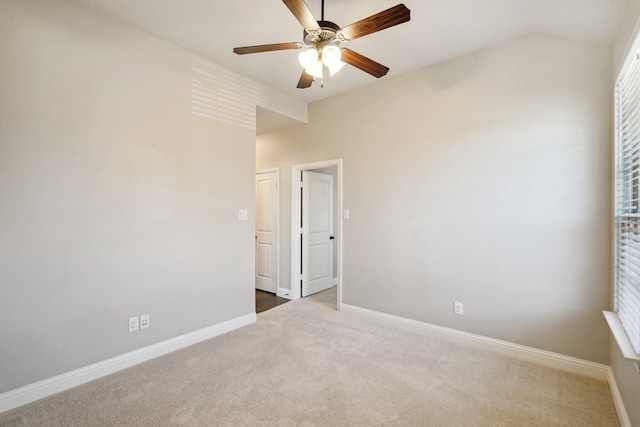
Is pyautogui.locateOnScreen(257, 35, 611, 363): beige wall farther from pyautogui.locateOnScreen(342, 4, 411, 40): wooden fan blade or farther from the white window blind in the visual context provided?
pyautogui.locateOnScreen(342, 4, 411, 40): wooden fan blade

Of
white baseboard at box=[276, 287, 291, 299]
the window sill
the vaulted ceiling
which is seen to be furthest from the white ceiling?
white baseboard at box=[276, 287, 291, 299]

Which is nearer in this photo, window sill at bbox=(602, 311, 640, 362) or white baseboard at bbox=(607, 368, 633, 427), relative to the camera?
window sill at bbox=(602, 311, 640, 362)

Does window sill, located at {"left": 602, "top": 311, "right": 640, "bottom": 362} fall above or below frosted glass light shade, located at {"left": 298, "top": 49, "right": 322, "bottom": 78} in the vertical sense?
below

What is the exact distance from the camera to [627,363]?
173 cm

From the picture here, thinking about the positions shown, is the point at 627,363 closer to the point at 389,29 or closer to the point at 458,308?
the point at 458,308

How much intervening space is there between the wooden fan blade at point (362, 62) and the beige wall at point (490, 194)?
1189 mm

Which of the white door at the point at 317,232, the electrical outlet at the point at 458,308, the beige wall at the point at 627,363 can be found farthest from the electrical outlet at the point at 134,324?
the beige wall at the point at 627,363

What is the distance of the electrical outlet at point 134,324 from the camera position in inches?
96.5

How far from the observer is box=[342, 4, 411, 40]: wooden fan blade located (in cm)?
150

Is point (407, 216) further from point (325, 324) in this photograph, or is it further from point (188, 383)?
point (188, 383)

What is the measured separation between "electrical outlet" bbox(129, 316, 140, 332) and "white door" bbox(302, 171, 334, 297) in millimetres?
2368

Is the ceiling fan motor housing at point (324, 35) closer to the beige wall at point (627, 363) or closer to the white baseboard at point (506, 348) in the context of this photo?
the beige wall at point (627, 363)

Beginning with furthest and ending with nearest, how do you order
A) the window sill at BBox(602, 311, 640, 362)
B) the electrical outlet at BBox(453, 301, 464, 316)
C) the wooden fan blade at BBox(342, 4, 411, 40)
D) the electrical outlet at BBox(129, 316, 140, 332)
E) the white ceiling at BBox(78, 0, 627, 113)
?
the electrical outlet at BBox(453, 301, 464, 316)
the electrical outlet at BBox(129, 316, 140, 332)
the white ceiling at BBox(78, 0, 627, 113)
the wooden fan blade at BBox(342, 4, 411, 40)
the window sill at BBox(602, 311, 640, 362)

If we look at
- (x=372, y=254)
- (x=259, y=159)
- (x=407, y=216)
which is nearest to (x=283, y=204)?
(x=259, y=159)
